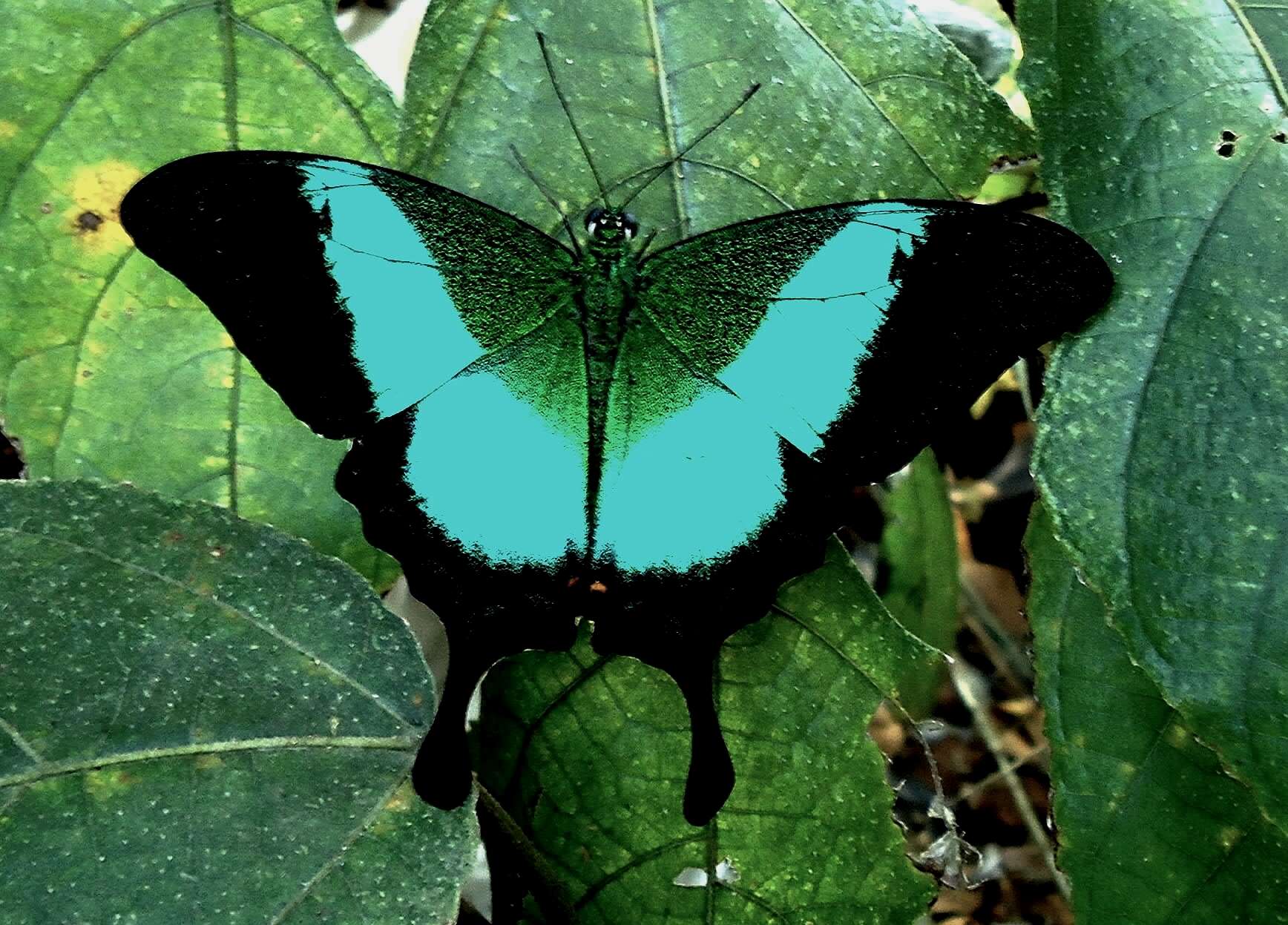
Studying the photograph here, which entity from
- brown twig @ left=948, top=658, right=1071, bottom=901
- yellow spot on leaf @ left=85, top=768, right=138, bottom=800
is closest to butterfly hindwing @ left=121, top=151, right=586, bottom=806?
yellow spot on leaf @ left=85, top=768, right=138, bottom=800

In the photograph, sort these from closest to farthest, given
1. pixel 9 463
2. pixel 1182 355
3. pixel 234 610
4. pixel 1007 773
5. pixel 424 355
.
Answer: pixel 1182 355, pixel 234 610, pixel 424 355, pixel 9 463, pixel 1007 773

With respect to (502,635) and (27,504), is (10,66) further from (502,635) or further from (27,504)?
(502,635)

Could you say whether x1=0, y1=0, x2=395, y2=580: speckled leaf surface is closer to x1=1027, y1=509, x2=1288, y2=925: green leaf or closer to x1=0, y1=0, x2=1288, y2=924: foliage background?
x1=0, y1=0, x2=1288, y2=924: foliage background

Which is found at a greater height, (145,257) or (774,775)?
(145,257)

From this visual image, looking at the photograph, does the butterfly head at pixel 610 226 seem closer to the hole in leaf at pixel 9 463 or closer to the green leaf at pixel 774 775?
the green leaf at pixel 774 775

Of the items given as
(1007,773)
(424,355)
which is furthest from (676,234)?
(1007,773)

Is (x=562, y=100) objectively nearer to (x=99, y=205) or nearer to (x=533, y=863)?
(x=99, y=205)
